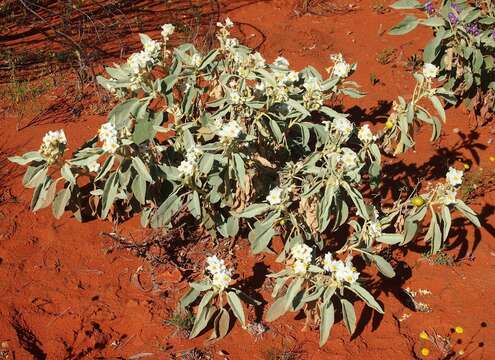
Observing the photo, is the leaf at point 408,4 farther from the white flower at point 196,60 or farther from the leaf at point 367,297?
the leaf at point 367,297

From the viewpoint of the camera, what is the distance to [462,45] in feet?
13.3

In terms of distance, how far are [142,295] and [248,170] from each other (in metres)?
1.11

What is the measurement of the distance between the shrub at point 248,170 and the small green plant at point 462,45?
3.69 feet

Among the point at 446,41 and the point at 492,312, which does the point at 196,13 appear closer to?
the point at 446,41

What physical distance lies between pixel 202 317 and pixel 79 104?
2.71 metres

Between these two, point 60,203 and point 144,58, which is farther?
point 60,203

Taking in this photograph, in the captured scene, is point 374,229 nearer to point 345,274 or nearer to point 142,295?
point 345,274

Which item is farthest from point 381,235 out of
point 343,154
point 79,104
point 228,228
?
point 79,104

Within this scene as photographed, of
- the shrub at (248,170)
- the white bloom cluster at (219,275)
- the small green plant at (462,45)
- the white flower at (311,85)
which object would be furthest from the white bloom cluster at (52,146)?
the small green plant at (462,45)

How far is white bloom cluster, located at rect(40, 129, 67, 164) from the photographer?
9.37 feet

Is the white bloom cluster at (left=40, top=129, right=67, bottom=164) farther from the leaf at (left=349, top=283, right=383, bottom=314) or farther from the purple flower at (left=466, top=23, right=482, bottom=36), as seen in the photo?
the purple flower at (left=466, top=23, right=482, bottom=36)

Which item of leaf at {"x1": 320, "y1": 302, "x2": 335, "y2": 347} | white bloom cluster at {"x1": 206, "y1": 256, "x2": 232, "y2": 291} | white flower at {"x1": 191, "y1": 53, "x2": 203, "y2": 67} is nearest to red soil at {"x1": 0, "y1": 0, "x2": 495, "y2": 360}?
leaf at {"x1": 320, "y1": 302, "x2": 335, "y2": 347}

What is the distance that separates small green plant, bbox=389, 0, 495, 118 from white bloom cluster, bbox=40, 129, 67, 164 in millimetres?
2634

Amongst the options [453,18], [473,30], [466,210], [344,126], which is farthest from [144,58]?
[473,30]
